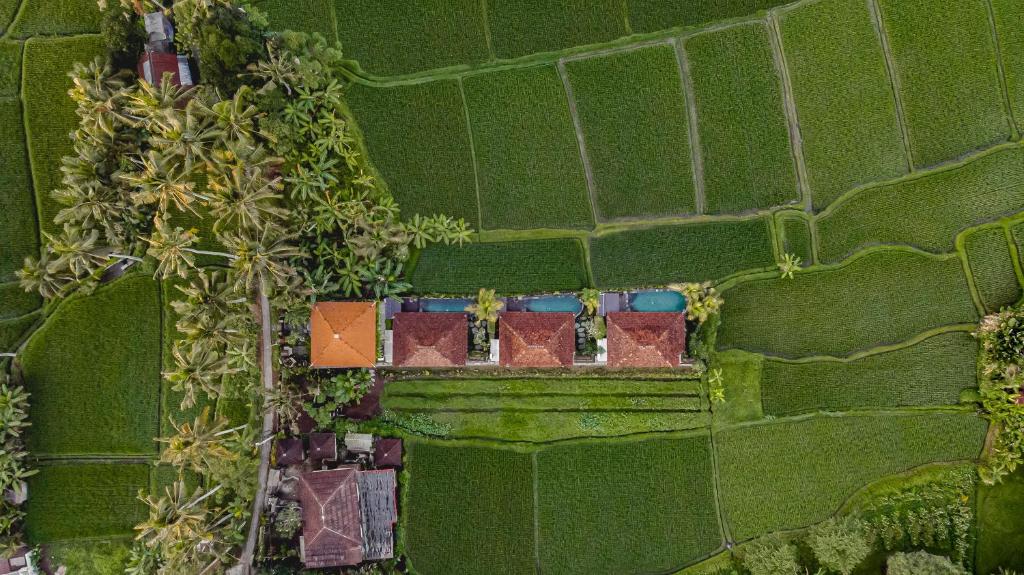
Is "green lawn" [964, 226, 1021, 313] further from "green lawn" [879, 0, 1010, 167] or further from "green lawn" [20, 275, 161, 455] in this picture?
"green lawn" [20, 275, 161, 455]

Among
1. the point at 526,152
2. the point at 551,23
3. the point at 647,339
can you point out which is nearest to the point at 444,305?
the point at 526,152

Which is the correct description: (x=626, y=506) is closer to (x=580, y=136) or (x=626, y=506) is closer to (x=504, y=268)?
(x=504, y=268)

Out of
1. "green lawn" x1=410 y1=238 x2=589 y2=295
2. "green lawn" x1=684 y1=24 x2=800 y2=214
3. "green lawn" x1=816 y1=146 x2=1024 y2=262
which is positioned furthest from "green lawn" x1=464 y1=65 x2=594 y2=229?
"green lawn" x1=816 y1=146 x2=1024 y2=262

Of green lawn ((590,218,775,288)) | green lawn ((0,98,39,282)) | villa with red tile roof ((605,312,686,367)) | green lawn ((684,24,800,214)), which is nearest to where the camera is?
villa with red tile roof ((605,312,686,367))

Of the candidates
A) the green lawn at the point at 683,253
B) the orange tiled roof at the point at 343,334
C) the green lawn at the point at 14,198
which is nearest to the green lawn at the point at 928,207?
the green lawn at the point at 683,253

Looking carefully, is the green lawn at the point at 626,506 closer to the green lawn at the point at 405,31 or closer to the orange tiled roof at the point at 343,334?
the orange tiled roof at the point at 343,334
